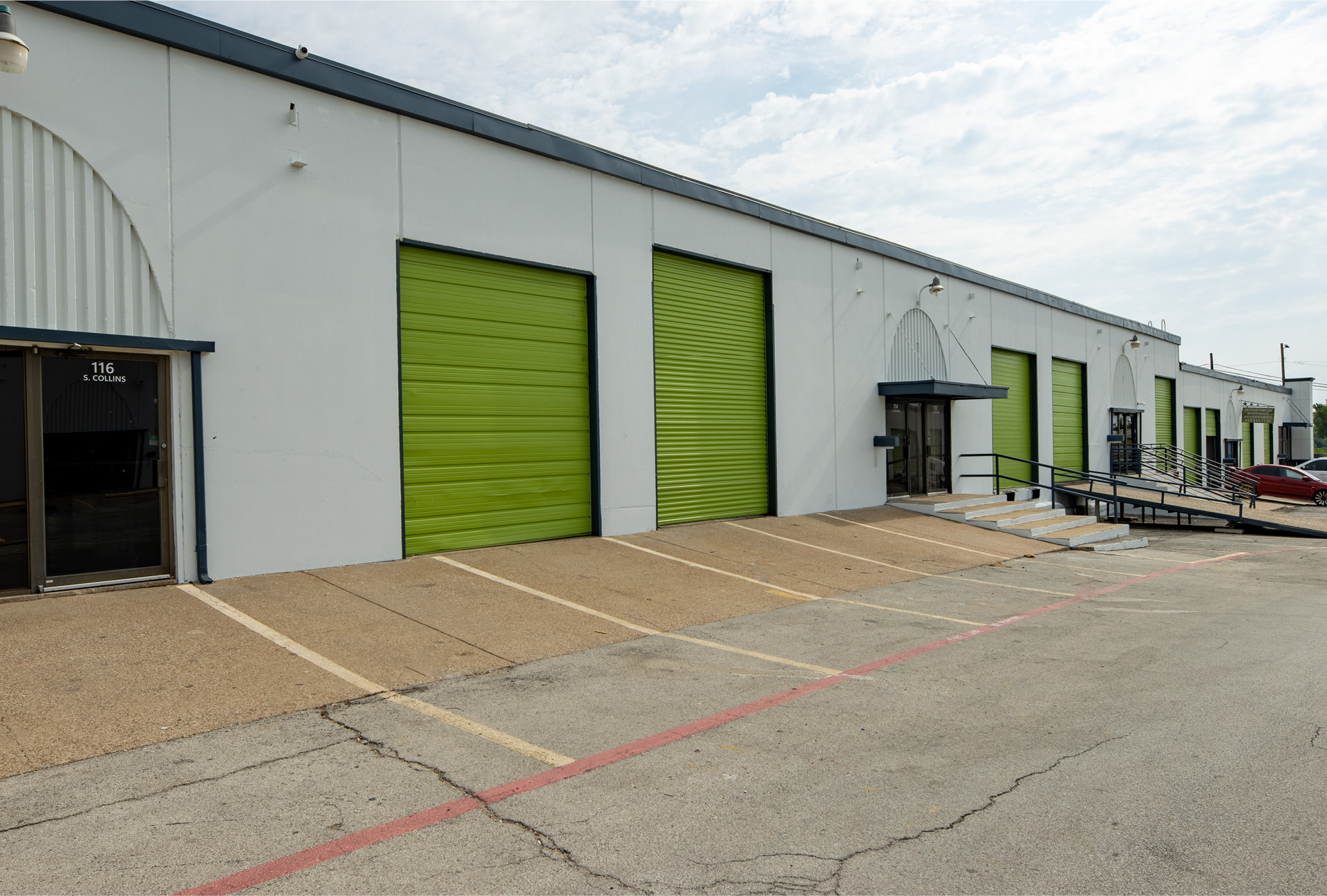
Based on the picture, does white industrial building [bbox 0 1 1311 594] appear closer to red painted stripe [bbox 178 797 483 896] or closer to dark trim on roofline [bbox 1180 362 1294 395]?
red painted stripe [bbox 178 797 483 896]

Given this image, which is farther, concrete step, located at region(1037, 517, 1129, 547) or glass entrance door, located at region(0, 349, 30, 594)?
concrete step, located at region(1037, 517, 1129, 547)

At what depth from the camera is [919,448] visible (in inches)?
832

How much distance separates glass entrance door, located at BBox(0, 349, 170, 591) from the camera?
7828 mm

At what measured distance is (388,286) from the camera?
34.3ft

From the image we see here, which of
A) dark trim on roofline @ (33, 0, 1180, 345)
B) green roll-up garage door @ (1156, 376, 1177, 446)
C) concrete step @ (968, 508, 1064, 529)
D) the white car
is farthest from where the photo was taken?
green roll-up garage door @ (1156, 376, 1177, 446)

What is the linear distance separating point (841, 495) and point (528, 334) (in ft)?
29.0

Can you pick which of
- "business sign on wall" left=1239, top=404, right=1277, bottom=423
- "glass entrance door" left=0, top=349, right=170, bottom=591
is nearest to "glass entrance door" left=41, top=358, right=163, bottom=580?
"glass entrance door" left=0, top=349, right=170, bottom=591

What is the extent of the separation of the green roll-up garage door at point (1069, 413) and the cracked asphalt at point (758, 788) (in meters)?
21.4

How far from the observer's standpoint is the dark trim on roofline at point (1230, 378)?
39.8 m

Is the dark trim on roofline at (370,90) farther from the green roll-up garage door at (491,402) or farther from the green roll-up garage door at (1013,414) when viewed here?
the green roll-up garage door at (1013,414)

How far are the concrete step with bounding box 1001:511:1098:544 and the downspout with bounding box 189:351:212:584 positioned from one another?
15284 millimetres

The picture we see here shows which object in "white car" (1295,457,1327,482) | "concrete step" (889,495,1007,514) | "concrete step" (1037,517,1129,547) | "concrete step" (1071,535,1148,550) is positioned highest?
"white car" (1295,457,1327,482)

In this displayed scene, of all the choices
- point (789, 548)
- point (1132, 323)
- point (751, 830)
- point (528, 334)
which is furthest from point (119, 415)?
point (1132, 323)

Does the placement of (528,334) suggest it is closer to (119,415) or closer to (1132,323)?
(119,415)
